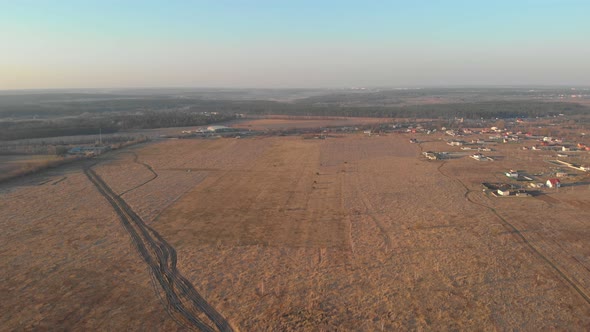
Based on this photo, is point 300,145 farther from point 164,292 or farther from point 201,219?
point 164,292

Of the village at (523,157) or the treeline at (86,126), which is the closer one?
the village at (523,157)

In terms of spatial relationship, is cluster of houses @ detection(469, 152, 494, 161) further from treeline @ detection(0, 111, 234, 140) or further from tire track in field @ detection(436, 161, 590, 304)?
treeline @ detection(0, 111, 234, 140)

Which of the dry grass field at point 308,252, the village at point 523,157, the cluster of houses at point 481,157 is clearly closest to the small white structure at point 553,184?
the village at point 523,157

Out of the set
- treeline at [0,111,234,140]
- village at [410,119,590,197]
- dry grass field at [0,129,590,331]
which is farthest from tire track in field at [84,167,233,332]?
treeline at [0,111,234,140]

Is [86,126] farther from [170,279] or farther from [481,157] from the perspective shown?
[170,279]

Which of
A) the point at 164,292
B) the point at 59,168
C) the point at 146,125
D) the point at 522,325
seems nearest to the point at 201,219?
the point at 164,292

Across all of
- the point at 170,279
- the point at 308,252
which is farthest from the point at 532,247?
the point at 170,279

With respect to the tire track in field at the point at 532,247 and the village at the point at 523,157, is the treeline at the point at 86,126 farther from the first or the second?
the tire track in field at the point at 532,247
